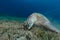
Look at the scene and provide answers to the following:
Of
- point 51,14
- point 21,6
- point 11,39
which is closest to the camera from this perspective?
point 11,39

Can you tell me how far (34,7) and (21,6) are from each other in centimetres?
32

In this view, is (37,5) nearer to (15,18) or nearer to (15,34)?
(15,18)

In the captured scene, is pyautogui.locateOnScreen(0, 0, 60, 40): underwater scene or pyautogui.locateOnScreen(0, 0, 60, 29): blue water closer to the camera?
pyautogui.locateOnScreen(0, 0, 60, 40): underwater scene

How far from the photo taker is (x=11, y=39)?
2.27 metres

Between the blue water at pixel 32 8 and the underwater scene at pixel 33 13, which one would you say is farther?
the blue water at pixel 32 8

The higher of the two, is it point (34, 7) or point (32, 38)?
point (34, 7)

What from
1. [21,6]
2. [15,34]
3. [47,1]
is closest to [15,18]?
[21,6]

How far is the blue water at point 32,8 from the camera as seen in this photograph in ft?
12.5

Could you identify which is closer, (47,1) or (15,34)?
(15,34)

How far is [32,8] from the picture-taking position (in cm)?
396

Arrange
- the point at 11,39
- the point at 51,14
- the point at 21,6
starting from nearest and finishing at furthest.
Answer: the point at 11,39, the point at 51,14, the point at 21,6

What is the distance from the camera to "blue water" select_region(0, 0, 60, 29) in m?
3.81

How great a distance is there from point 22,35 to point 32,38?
0.46 feet

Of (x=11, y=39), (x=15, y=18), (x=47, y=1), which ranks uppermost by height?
(x=47, y=1)
